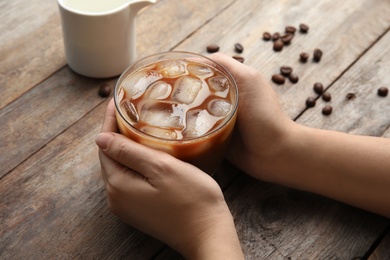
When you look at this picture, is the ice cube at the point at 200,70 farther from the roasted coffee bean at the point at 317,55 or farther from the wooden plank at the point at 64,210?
the roasted coffee bean at the point at 317,55

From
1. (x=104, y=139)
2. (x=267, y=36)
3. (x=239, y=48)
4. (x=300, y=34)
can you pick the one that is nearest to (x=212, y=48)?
(x=239, y=48)

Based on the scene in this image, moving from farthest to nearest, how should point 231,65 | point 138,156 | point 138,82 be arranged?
1. point 231,65
2. point 138,82
3. point 138,156

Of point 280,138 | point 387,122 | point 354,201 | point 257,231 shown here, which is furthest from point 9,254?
point 387,122

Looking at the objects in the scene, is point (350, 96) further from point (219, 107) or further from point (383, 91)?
point (219, 107)

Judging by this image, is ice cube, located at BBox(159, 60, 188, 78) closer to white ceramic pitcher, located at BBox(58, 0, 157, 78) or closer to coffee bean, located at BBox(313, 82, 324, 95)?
white ceramic pitcher, located at BBox(58, 0, 157, 78)

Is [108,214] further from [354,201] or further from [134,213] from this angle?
[354,201]

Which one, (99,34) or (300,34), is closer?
(99,34)

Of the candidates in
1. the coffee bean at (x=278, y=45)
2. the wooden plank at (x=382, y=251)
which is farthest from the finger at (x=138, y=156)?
the coffee bean at (x=278, y=45)
